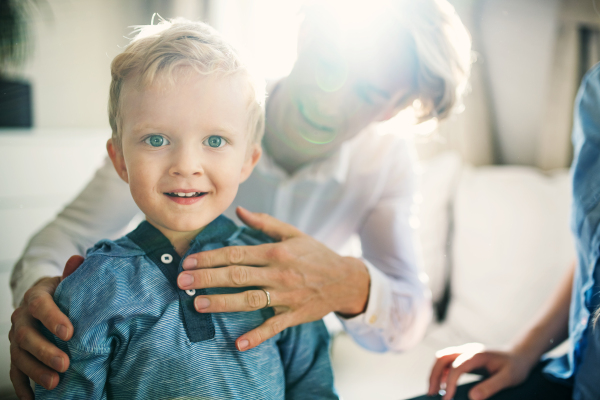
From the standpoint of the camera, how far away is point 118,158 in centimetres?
48

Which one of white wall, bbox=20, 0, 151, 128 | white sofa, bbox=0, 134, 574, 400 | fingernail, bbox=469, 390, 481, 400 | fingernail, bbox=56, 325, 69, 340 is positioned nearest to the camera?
fingernail, bbox=56, 325, 69, 340

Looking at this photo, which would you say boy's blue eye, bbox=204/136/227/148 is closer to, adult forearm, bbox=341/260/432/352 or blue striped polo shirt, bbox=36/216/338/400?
blue striped polo shirt, bbox=36/216/338/400

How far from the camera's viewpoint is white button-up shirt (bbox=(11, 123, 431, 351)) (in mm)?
537

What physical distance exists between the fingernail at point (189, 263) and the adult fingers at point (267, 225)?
0.10 metres

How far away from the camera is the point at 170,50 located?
436mm

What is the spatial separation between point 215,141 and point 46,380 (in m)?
0.32

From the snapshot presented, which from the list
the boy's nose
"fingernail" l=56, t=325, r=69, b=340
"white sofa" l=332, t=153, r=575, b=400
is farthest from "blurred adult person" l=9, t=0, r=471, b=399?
"white sofa" l=332, t=153, r=575, b=400

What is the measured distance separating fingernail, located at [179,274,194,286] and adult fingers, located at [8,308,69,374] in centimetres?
14

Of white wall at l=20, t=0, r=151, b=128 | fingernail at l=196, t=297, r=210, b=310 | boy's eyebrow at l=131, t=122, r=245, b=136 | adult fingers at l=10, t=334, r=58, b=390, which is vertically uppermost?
white wall at l=20, t=0, r=151, b=128

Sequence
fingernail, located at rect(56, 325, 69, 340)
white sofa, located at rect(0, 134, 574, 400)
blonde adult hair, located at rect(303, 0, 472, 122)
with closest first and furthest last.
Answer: fingernail, located at rect(56, 325, 69, 340), blonde adult hair, located at rect(303, 0, 472, 122), white sofa, located at rect(0, 134, 574, 400)

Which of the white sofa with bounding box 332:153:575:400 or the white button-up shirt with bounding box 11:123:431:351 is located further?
the white sofa with bounding box 332:153:575:400

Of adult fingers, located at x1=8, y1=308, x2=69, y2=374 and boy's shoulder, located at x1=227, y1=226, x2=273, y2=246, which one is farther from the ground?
boy's shoulder, located at x1=227, y1=226, x2=273, y2=246

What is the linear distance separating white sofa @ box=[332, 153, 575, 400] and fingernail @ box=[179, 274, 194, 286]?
0.74 m

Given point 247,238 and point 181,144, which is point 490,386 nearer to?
point 247,238
